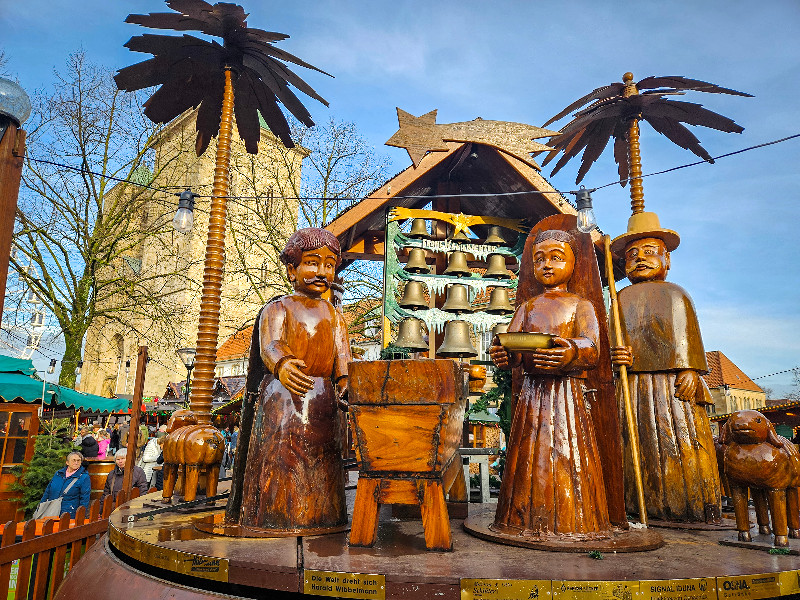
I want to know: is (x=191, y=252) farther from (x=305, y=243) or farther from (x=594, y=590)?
(x=594, y=590)

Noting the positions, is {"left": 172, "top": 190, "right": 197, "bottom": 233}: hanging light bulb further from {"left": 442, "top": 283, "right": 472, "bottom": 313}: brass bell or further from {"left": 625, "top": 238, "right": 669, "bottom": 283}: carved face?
{"left": 625, "top": 238, "right": 669, "bottom": 283}: carved face

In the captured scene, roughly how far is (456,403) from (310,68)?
3884 millimetres

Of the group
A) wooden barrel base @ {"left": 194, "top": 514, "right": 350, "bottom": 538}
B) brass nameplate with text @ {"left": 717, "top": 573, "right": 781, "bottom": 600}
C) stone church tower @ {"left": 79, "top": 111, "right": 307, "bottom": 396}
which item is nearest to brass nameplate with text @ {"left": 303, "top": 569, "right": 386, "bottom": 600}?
wooden barrel base @ {"left": 194, "top": 514, "right": 350, "bottom": 538}

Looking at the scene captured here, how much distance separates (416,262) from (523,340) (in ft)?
13.4

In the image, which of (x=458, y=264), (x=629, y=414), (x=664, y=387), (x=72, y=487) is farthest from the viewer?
(x=458, y=264)

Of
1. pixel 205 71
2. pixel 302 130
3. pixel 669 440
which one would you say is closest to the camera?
pixel 669 440

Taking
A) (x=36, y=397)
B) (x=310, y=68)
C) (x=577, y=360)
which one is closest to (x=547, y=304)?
(x=577, y=360)

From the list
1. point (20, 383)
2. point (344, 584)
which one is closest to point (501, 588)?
point (344, 584)

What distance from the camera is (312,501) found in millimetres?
3027

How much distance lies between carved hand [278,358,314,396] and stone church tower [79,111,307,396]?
9798mm

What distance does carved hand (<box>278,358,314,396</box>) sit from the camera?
292cm

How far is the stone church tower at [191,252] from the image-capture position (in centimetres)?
1488

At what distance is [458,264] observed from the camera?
699 centimetres

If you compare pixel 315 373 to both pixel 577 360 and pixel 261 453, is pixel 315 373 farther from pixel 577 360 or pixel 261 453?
pixel 577 360
